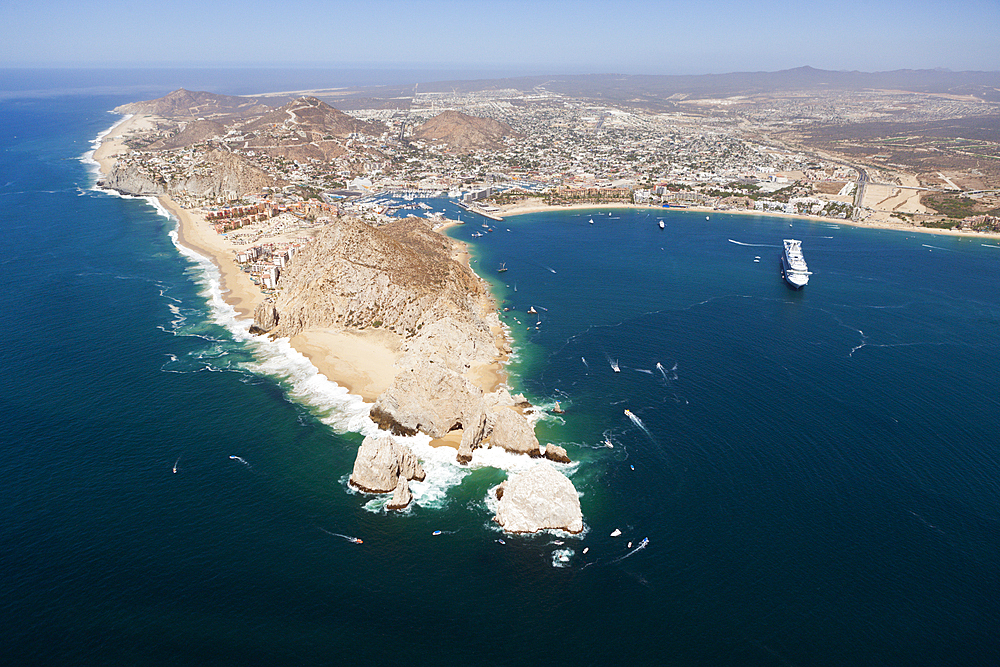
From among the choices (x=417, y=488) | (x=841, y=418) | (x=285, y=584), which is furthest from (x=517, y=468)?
(x=841, y=418)

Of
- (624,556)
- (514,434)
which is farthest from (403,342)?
(624,556)

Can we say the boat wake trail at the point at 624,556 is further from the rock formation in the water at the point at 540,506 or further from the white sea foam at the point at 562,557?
the rock formation in the water at the point at 540,506

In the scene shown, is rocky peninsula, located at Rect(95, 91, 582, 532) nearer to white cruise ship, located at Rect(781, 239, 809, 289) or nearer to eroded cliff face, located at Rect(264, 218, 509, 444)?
eroded cliff face, located at Rect(264, 218, 509, 444)

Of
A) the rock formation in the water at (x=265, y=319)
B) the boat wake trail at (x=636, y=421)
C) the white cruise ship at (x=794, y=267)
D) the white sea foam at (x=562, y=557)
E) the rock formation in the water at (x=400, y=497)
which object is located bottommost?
the white sea foam at (x=562, y=557)

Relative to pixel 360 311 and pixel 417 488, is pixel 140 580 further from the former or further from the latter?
pixel 360 311

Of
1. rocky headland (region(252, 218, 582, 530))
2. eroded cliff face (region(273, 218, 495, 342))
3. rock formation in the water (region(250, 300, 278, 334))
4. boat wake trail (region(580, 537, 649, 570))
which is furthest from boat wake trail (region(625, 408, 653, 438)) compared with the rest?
rock formation in the water (region(250, 300, 278, 334))

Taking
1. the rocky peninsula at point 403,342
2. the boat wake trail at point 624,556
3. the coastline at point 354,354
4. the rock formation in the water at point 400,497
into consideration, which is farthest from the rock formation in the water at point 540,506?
the coastline at point 354,354
